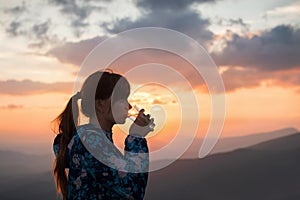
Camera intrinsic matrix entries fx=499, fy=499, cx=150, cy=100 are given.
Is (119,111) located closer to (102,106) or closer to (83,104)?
(102,106)

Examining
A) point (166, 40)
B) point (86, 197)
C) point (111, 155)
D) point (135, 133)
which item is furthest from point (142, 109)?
point (166, 40)

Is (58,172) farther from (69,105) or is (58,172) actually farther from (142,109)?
(142,109)

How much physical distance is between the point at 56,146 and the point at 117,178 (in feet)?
2.26

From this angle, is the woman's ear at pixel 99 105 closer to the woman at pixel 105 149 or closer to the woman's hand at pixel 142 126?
the woman at pixel 105 149

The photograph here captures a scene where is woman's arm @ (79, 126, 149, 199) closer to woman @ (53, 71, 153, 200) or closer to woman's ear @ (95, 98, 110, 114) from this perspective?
woman @ (53, 71, 153, 200)

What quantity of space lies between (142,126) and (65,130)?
55cm

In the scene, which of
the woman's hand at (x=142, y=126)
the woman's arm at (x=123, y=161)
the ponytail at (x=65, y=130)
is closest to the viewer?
the woman's arm at (x=123, y=161)

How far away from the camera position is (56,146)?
3484 millimetres

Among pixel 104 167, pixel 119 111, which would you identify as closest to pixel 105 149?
pixel 104 167

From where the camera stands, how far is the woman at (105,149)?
2.98 metres

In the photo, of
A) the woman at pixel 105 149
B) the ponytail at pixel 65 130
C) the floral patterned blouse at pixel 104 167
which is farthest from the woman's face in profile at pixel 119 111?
the ponytail at pixel 65 130

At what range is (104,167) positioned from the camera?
9.91 feet

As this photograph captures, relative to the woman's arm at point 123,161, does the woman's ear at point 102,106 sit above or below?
above

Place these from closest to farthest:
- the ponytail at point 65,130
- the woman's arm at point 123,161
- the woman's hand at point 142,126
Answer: the woman's arm at point 123,161 → the woman's hand at point 142,126 → the ponytail at point 65,130
